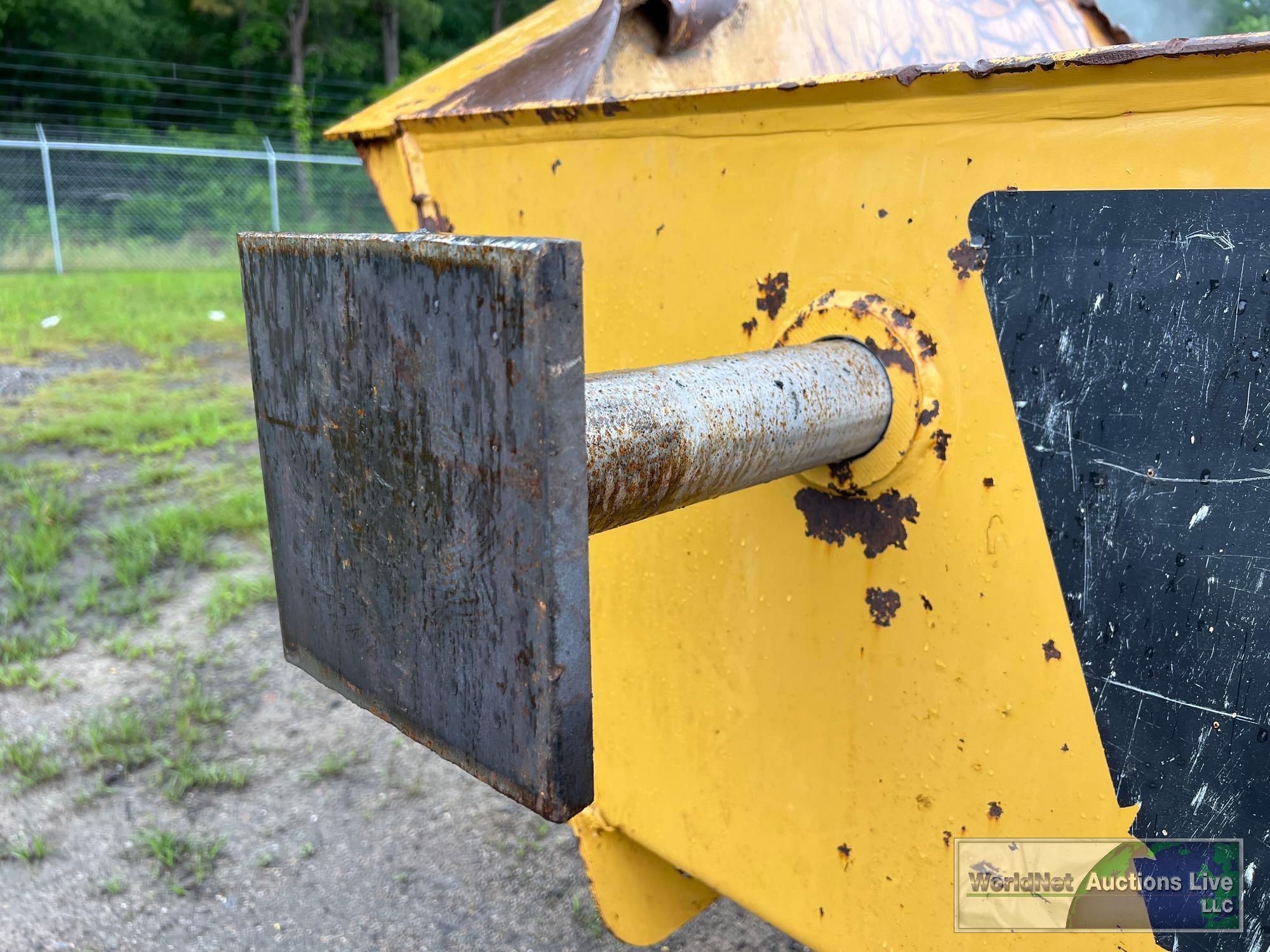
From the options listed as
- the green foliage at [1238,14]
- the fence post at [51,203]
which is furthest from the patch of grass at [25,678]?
the fence post at [51,203]

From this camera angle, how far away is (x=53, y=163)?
460 inches

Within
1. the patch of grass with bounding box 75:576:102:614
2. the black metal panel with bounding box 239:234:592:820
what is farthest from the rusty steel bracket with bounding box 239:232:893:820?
the patch of grass with bounding box 75:576:102:614

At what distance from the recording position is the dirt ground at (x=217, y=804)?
2.06 meters

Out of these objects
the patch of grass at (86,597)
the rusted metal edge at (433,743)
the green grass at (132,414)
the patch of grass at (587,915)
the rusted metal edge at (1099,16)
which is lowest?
the patch of grass at (587,915)

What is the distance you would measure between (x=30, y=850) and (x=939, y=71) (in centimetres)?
235

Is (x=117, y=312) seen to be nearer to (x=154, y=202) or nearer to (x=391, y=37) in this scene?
(x=154, y=202)

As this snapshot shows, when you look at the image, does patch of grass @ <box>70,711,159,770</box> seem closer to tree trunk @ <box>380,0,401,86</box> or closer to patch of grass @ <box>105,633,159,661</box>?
patch of grass @ <box>105,633,159,661</box>

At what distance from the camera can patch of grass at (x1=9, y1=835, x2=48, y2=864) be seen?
2.17 meters

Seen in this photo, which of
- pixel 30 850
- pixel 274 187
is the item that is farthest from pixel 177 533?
pixel 274 187

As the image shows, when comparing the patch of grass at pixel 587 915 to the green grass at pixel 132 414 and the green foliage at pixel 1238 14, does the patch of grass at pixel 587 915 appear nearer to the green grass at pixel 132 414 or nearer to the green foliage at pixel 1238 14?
Answer: the green foliage at pixel 1238 14

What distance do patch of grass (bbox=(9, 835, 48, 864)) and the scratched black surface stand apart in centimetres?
219

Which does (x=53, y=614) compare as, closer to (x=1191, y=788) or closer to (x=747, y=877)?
(x=747, y=877)

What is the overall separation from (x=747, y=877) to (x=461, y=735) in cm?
73

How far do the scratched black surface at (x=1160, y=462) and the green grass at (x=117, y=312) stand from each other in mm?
6640
